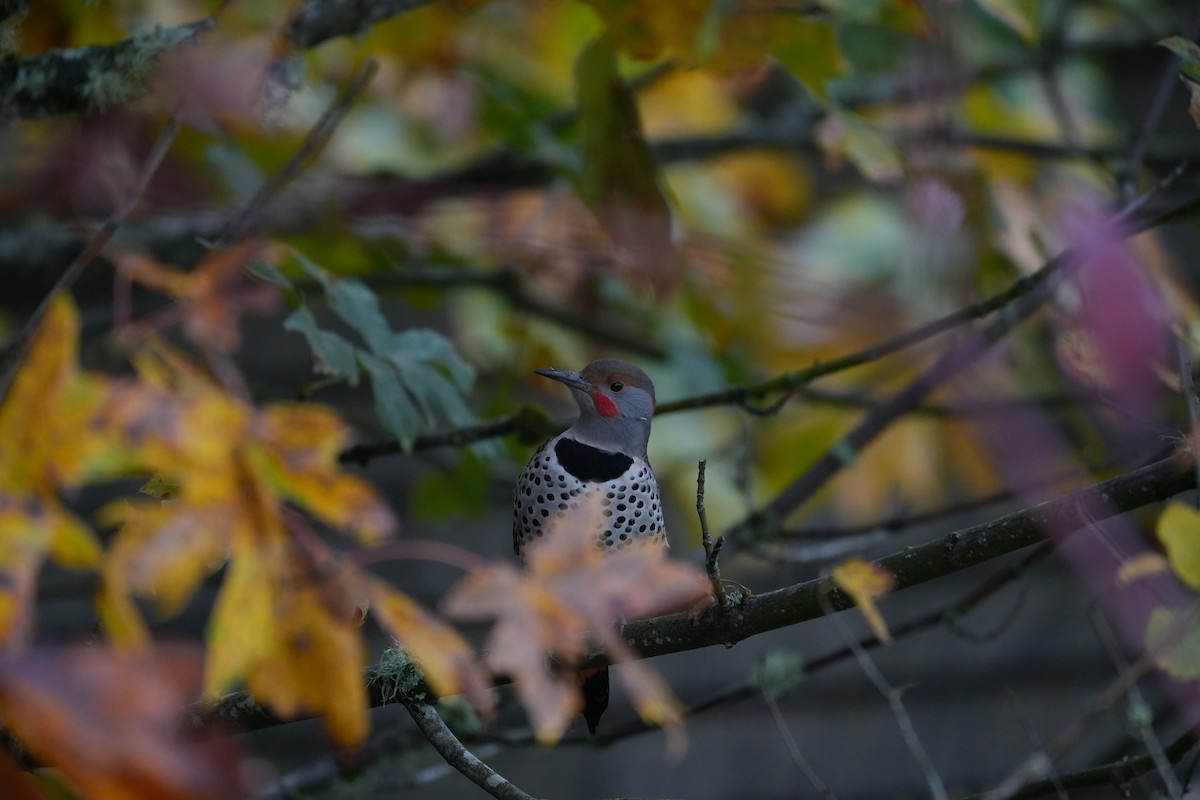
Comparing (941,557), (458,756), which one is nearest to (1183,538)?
(941,557)

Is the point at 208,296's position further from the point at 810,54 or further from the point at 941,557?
the point at 810,54

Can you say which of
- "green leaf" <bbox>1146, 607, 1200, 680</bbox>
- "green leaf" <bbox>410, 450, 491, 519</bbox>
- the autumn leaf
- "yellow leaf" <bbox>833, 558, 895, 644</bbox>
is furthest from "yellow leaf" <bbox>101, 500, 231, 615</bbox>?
"green leaf" <bbox>410, 450, 491, 519</bbox>

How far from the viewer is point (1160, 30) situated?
4391 millimetres

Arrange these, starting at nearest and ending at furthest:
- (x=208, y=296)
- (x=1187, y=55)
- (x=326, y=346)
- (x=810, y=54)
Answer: (x=208, y=296) → (x=1187, y=55) → (x=326, y=346) → (x=810, y=54)

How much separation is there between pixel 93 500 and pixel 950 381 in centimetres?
346

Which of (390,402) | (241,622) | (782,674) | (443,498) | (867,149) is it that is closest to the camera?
(241,622)

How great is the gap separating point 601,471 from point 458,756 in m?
0.89

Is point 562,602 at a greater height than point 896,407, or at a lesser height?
greater

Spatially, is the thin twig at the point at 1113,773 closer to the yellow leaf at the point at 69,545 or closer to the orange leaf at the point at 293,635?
the orange leaf at the point at 293,635

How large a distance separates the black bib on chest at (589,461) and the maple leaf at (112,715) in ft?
5.68

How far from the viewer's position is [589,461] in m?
2.85

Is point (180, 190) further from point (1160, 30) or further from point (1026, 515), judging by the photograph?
point (1160, 30)

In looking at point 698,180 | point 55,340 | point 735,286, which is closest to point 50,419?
point 55,340

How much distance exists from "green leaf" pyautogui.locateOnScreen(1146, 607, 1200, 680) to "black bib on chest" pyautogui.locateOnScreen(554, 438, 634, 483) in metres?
1.31
